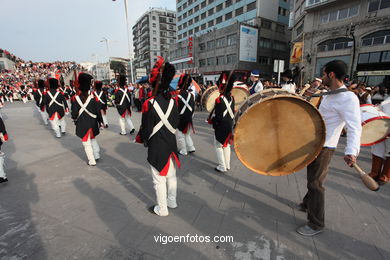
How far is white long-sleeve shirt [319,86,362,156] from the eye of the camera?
2.14 m

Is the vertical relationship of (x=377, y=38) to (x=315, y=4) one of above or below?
below

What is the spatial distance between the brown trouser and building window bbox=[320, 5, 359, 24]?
25.5 m

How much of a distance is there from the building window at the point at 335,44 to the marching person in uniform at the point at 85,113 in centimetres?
2514

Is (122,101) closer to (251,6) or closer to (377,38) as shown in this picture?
(377,38)

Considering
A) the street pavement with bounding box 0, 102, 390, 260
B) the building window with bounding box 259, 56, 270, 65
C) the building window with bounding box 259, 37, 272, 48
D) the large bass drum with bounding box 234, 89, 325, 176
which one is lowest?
the street pavement with bounding box 0, 102, 390, 260

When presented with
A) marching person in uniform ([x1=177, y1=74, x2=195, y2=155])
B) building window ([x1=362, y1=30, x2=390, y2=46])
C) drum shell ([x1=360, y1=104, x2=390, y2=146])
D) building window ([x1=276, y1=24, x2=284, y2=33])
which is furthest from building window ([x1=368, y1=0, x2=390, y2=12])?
marching person in uniform ([x1=177, y1=74, x2=195, y2=155])

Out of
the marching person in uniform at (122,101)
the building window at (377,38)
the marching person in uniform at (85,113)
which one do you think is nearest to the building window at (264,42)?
the building window at (377,38)

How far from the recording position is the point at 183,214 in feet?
9.72

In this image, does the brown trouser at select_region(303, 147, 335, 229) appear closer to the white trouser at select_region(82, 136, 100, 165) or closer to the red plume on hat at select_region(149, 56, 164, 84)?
the red plume on hat at select_region(149, 56, 164, 84)

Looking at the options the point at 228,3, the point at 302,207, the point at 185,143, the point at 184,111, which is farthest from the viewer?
the point at 228,3

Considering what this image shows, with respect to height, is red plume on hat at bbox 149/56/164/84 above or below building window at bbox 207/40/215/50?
below

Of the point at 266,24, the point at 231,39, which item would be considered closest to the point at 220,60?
the point at 231,39

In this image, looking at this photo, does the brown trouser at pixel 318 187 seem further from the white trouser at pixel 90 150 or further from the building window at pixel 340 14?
the building window at pixel 340 14

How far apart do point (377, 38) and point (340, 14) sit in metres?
4.79
